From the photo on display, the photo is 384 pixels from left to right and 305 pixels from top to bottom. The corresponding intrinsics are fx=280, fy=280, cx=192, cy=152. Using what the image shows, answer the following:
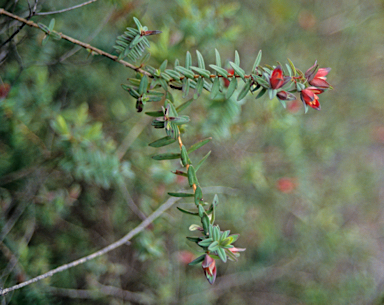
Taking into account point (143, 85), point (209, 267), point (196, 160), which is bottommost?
point (196, 160)

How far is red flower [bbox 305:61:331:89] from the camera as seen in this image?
481 millimetres

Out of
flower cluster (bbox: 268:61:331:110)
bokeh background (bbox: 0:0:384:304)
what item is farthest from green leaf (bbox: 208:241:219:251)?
bokeh background (bbox: 0:0:384:304)

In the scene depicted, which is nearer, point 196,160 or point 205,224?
point 205,224

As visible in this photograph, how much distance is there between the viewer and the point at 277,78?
0.45 metres

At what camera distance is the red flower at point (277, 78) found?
45cm

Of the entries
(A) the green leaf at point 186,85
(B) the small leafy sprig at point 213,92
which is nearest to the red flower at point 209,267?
(B) the small leafy sprig at point 213,92

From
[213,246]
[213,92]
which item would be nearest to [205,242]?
[213,246]

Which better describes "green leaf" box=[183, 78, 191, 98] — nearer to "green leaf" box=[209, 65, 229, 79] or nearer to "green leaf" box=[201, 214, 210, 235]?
"green leaf" box=[209, 65, 229, 79]

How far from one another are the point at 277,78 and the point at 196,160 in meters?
0.91

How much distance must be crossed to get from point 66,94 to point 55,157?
0.91 ft

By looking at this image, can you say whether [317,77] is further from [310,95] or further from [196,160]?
[196,160]

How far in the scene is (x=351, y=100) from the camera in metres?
2.07

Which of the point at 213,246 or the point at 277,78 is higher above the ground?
the point at 277,78

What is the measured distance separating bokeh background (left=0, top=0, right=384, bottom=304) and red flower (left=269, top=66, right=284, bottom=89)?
0.53 meters
